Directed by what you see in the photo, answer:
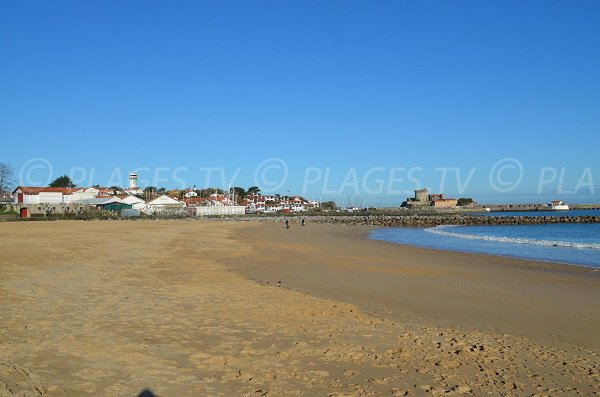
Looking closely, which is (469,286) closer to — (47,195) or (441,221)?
(441,221)

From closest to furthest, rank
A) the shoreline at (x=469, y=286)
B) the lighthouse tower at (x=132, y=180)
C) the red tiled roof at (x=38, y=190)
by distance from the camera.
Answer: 1. the shoreline at (x=469, y=286)
2. the red tiled roof at (x=38, y=190)
3. the lighthouse tower at (x=132, y=180)

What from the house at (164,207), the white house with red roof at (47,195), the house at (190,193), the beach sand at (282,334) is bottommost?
the beach sand at (282,334)

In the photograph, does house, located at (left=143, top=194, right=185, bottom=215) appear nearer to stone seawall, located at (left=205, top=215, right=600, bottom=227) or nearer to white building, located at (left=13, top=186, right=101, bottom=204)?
stone seawall, located at (left=205, top=215, right=600, bottom=227)

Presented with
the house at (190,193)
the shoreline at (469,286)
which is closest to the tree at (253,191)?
the house at (190,193)

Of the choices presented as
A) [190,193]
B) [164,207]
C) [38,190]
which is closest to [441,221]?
[164,207]

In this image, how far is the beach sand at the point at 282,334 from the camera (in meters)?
4.91

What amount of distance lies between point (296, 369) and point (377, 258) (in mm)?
15533

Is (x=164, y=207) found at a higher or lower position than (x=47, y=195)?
lower

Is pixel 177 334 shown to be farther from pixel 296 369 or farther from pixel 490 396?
pixel 490 396

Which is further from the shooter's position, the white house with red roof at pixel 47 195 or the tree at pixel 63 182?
the tree at pixel 63 182

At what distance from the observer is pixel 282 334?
680 centimetres

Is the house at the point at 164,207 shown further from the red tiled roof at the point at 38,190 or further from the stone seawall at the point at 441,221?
the red tiled roof at the point at 38,190

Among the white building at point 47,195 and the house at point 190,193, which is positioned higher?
the house at point 190,193

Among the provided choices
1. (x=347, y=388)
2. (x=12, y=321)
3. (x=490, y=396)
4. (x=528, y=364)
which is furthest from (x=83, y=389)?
(x=528, y=364)
